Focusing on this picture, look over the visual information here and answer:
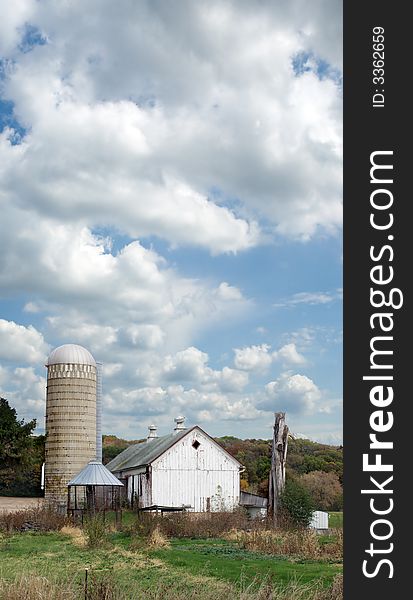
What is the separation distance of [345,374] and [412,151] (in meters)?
2.10

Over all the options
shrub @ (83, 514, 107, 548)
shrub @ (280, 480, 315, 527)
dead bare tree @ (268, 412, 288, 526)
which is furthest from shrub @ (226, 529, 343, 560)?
dead bare tree @ (268, 412, 288, 526)

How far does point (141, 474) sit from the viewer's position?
38.7 m

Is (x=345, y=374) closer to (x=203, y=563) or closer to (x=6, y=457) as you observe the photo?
(x=203, y=563)

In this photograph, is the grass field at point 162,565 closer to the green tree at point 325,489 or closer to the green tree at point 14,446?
the green tree at point 14,446

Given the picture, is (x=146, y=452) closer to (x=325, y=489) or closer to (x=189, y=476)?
(x=189, y=476)

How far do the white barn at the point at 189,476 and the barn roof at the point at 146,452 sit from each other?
58mm

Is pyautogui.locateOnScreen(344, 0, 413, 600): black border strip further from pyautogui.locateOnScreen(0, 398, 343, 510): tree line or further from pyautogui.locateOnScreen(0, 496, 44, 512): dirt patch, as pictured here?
pyautogui.locateOnScreen(0, 496, 44, 512): dirt patch

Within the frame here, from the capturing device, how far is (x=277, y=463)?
31656mm

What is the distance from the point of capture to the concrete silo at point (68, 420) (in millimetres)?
41250

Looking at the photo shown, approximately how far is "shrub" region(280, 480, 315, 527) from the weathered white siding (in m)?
7.29

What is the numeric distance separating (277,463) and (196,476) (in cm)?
753

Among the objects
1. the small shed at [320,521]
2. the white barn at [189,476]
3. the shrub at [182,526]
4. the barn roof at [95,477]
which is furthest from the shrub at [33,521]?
the small shed at [320,521]

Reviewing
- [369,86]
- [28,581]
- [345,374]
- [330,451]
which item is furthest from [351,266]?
[330,451]

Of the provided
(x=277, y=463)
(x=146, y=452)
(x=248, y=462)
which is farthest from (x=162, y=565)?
(x=248, y=462)
